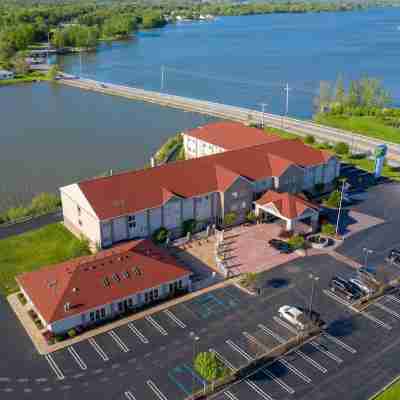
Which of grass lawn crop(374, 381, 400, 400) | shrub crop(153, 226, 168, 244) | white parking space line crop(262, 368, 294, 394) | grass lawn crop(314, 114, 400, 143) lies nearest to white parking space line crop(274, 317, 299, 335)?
white parking space line crop(262, 368, 294, 394)

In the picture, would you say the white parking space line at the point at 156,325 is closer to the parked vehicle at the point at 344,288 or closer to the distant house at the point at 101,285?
the distant house at the point at 101,285

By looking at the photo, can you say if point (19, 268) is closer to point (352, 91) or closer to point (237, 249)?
point (237, 249)

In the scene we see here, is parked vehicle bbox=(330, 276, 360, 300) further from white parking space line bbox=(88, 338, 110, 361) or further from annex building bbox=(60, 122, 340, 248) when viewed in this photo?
white parking space line bbox=(88, 338, 110, 361)

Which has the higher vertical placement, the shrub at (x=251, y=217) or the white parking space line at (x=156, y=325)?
the shrub at (x=251, y=217)

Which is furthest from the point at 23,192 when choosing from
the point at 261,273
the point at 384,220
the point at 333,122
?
the point at 333,122

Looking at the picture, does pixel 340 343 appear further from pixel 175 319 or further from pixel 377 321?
pixel 175 319

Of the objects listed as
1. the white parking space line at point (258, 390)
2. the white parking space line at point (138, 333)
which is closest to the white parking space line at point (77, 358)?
the white parking space line at point (138, 333)
